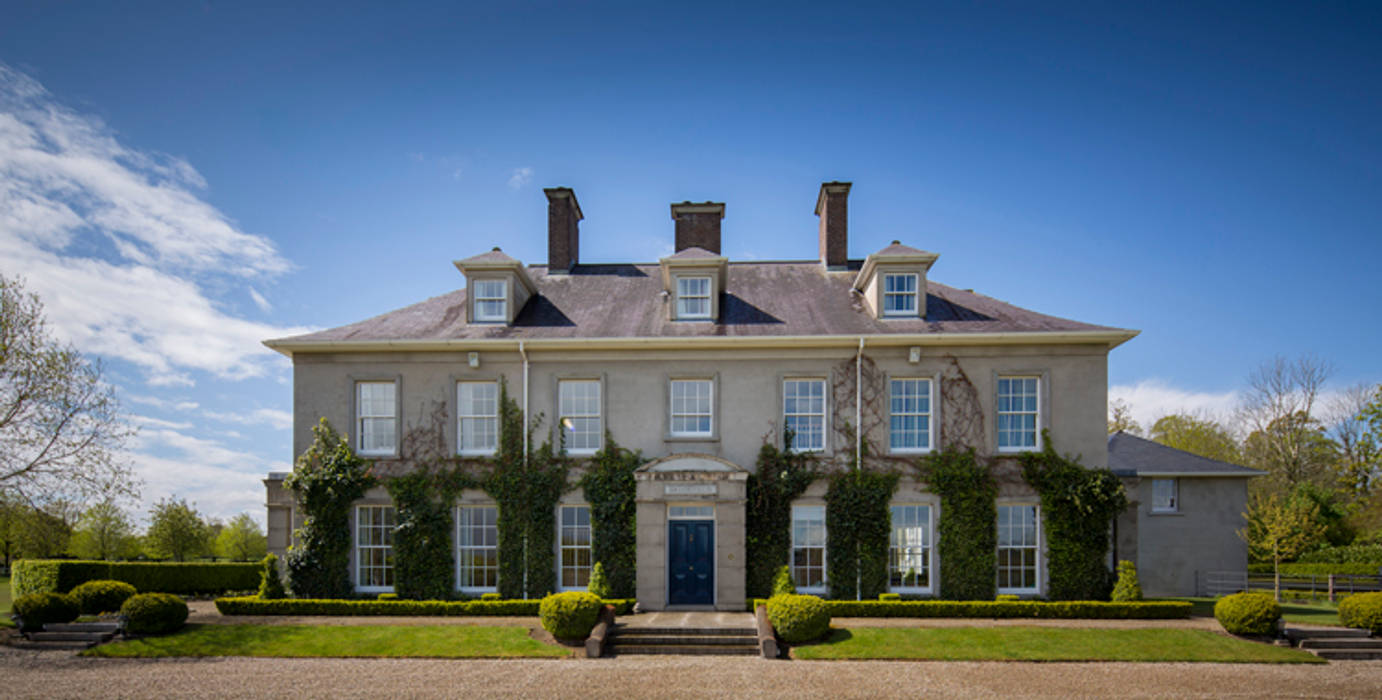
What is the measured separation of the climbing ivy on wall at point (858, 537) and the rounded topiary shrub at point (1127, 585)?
5786 mm

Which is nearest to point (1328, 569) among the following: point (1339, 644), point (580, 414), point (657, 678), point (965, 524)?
point (1339, 644)

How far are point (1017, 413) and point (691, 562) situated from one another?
9.78 m

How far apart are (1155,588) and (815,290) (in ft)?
53.5

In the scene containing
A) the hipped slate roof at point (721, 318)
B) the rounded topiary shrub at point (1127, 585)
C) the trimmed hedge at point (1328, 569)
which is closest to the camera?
the rounded topiary shrub at point (1127, 585)

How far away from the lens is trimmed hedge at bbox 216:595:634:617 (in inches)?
728

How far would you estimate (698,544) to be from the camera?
19469mm

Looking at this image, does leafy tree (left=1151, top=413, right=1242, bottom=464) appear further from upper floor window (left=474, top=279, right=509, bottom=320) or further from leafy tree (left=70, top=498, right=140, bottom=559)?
leafy tree (left=70, top=498, right=140, bottom=559)

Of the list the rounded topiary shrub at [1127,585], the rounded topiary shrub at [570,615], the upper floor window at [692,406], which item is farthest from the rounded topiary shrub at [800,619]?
the rounded topiary shrub at [1127,585]

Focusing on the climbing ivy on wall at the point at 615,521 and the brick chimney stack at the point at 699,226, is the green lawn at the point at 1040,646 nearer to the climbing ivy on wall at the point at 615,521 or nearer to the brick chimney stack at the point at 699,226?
the climbing ivy on wall at the point at 615,521

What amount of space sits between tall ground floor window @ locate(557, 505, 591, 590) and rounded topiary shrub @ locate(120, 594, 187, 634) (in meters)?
8.84

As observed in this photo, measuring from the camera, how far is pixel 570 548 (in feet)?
66.6

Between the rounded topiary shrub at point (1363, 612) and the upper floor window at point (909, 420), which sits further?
the upper floor window at point (909, 420)

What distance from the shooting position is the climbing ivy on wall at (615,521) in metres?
19.8

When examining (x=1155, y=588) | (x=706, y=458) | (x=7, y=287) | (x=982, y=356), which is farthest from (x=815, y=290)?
(x=7, y=287)
